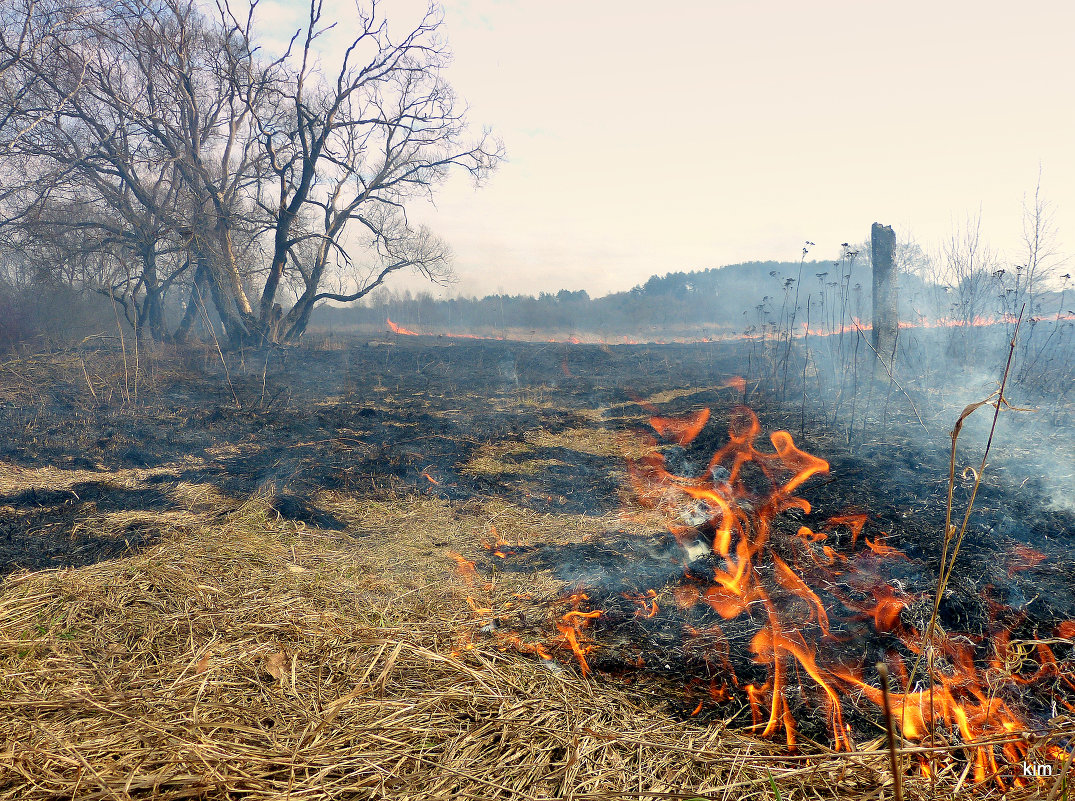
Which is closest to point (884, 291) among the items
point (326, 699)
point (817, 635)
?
point (817, 635)

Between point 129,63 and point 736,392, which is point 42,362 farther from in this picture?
point 736,392

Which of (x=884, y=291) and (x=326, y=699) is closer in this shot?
(x=326, y=699)

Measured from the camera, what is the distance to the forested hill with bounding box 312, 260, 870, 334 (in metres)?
36.1

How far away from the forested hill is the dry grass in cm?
3274

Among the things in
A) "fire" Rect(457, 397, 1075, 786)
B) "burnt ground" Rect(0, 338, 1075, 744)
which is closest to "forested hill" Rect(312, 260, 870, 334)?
"burnt ground" Rect(0, 338, 1075, 744)

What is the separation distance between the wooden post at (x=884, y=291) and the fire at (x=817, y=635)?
472 centimetres

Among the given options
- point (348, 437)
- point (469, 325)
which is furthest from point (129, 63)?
point (469, 325)

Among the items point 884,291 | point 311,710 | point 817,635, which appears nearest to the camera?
point 311,710

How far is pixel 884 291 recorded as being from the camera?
771 cm

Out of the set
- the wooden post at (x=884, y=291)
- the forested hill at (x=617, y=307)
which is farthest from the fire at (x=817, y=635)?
the forested hill at (x=617, y=307)

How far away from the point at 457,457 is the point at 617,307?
34120 millimetres

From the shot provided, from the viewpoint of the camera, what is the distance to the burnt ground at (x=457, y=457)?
3.45 metres

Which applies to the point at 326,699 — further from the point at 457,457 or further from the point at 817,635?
the point at 457,457

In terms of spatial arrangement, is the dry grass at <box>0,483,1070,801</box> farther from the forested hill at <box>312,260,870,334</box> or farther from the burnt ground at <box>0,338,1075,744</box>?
the forested hill at <box>312,260,870,334</box>
